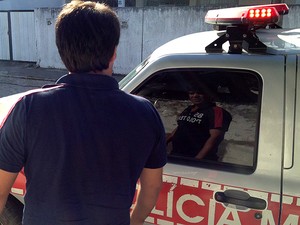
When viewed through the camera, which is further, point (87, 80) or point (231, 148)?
point (231, 148)

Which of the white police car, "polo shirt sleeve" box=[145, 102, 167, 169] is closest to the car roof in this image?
the white police car

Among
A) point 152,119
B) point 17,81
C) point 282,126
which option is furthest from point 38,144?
point 17,81

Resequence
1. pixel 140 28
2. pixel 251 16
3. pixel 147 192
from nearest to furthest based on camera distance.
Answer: pixel 147 192 → pixel 251 16 → pixel 140 28

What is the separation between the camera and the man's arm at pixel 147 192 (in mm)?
1456

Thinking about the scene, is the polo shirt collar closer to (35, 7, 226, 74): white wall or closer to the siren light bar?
the siren light bar

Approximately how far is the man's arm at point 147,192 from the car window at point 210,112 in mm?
457

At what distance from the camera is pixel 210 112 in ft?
6.86

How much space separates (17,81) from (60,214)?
10.3m

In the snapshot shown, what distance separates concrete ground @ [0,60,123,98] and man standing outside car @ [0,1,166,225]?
8108mm

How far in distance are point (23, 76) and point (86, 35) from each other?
10959 mm

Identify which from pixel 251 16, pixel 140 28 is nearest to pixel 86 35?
pixel 251 16

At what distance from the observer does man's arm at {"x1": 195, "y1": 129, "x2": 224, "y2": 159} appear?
2006 mm

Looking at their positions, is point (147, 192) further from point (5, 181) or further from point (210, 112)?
point (210, 112)

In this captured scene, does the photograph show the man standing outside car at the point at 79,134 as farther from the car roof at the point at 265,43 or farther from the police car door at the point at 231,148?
the car roof at the point at 265,43
